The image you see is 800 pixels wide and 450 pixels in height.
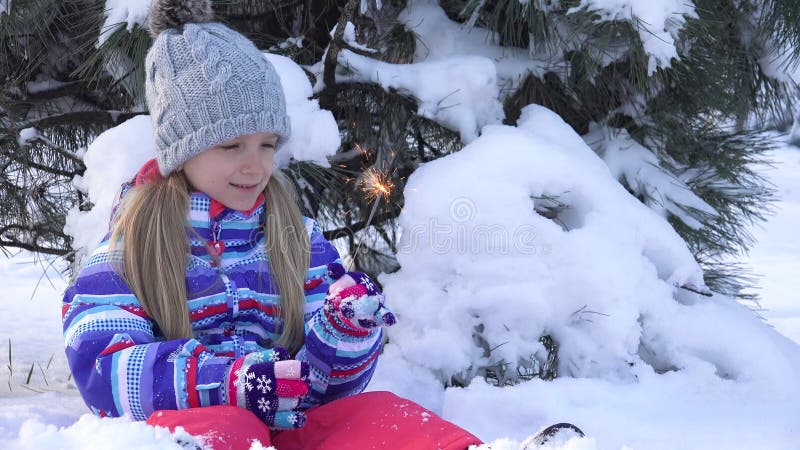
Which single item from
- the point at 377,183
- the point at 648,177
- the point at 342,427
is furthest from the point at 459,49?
the point at 342,427

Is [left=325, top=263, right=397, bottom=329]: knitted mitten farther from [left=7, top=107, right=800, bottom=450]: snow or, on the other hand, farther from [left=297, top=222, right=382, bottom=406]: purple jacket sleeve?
[left=7, top=107, right=800, bottom=450]: snow

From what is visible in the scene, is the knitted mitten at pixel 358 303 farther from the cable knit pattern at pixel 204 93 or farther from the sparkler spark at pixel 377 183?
the sparkler spark at pixel 377 183

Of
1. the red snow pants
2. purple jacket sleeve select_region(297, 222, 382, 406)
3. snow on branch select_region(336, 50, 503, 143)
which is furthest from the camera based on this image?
snow on branch select_region(336, 50, 503, 143)

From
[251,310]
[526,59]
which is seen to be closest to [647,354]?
[526,59]

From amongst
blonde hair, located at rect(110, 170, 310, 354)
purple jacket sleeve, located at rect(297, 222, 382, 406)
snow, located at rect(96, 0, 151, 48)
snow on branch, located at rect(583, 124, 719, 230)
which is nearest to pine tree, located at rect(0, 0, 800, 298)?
snow on branch, located at rect(583, 124, 719, 230)

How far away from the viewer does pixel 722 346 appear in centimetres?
194

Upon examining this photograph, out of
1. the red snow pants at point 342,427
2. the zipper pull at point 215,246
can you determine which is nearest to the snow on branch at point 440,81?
the zipper pull at point 215,246

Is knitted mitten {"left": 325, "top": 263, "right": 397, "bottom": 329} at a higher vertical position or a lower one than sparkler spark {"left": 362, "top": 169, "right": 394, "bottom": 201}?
higher

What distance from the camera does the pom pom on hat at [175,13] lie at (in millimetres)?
1573

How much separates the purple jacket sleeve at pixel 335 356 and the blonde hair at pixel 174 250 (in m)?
0.09

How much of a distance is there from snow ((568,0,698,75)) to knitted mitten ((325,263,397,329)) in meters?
0.90

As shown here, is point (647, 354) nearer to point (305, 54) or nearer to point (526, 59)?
point (526, 59)

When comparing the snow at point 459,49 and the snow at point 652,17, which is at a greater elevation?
the snow at point 652,17

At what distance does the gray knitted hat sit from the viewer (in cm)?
149
